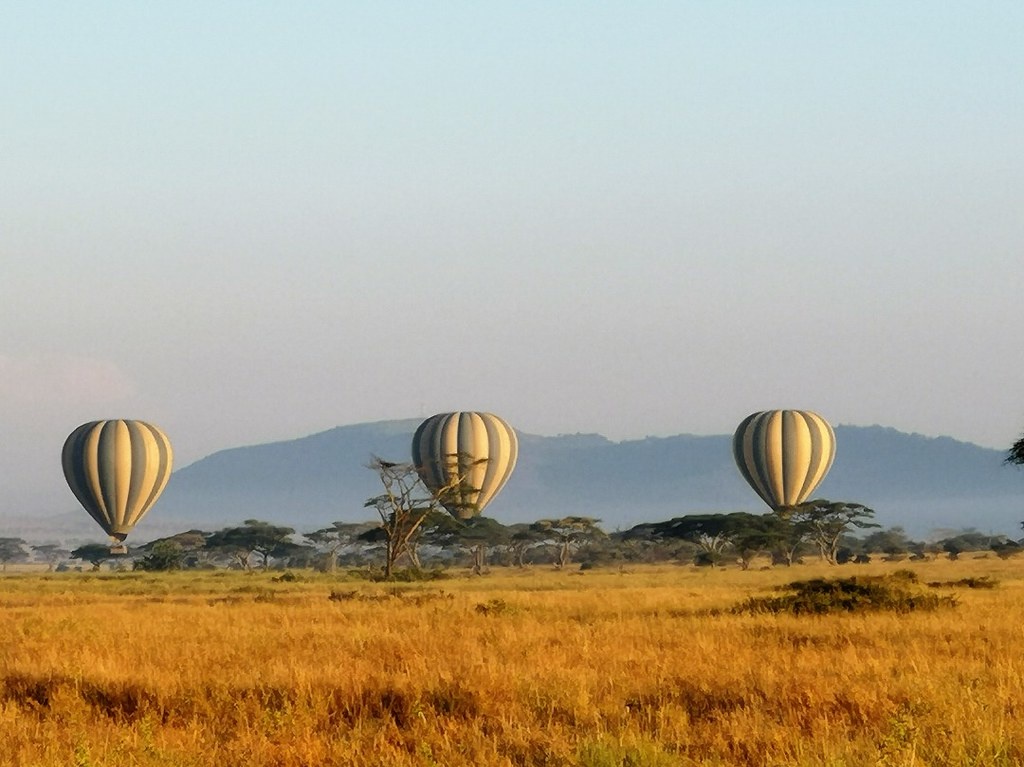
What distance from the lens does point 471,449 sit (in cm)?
11206

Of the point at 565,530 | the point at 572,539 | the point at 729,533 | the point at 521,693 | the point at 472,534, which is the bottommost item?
the point at 521,693

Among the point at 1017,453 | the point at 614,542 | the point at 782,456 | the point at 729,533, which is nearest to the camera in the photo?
the point at 1017,453

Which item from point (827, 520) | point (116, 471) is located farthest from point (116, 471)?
point (827, 520)

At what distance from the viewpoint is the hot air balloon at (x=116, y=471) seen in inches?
3969

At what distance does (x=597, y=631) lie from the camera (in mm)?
24125

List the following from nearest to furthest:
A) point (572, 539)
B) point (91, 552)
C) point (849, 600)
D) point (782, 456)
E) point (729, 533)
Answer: point (849, 600)
point (782, 456)
point (729, 533)
point (572, 539)
point (91, 552)

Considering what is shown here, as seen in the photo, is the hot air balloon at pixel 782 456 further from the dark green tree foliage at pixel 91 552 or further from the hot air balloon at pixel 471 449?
the dark green tree foliage at pixel 91 552

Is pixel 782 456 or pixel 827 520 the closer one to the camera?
pixel 782 456

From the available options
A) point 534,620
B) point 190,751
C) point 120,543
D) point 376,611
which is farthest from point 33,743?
point 120,543

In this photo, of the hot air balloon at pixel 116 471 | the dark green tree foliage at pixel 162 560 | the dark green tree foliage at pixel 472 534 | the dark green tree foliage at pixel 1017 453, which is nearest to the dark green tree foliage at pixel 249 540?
the dark green tree foliage at pixel 472 534

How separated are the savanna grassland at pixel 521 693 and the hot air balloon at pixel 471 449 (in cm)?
7982

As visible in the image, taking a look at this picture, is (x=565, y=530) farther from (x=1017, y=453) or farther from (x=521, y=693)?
(x=521, y=693)

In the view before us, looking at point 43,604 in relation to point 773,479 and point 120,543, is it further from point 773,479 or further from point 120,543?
point 773,479

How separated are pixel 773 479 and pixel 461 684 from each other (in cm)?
9609
